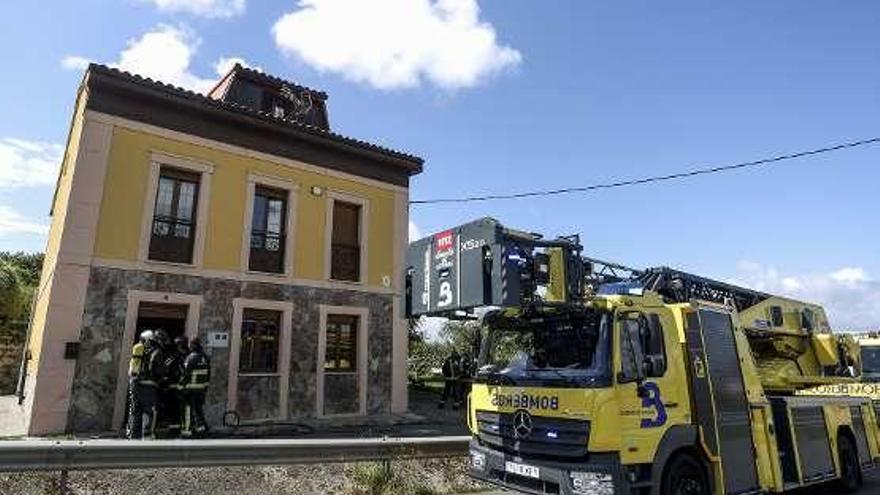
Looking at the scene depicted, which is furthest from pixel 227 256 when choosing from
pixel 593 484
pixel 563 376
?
pixel 593 484

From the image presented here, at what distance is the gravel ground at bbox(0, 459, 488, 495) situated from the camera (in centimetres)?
727

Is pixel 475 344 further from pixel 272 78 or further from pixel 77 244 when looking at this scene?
pixel 272 78

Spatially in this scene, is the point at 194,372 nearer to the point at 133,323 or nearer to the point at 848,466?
the point at 133,323

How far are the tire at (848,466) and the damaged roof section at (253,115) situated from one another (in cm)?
1273

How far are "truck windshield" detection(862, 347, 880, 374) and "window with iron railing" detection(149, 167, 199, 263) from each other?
18.2m

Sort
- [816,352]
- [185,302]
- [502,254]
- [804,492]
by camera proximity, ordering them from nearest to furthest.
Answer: [502,254], [804,492], [816,352], [185,302]

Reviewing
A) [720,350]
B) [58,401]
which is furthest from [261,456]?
[58,401]

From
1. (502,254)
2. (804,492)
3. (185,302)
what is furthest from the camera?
(185,302)

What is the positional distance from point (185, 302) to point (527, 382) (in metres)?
10.1

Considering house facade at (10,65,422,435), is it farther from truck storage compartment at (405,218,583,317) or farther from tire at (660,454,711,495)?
tire at (660,454,711,495)

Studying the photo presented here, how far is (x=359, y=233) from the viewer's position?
18.2m

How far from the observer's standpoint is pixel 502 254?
291 inches

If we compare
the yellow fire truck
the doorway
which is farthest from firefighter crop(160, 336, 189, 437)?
the yellow fire truck

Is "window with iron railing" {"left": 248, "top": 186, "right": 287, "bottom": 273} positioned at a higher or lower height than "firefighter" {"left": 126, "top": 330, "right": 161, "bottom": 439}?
higher
